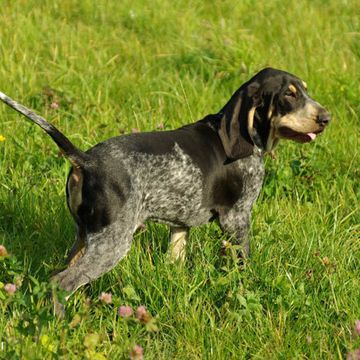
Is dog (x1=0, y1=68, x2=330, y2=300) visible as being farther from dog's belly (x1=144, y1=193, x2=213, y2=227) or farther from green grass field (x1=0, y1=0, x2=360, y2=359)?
green grass field (x1=0, y1=0, x2=360, y2=359)

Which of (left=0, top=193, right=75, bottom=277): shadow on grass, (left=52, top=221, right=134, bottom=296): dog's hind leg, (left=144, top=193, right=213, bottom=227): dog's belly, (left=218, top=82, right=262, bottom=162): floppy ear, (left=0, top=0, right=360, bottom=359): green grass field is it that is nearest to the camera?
(left=0, top=0, right=360, bottom=359): green grass field

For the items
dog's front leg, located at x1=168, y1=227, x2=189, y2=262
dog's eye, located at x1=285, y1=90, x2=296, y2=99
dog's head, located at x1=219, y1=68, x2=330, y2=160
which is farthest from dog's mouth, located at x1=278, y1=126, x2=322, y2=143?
dog's front leg, located at x1=168, y1=227, x2=189, y2=262

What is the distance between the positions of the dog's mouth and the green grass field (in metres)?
0.56

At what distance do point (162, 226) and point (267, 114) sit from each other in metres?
1.03

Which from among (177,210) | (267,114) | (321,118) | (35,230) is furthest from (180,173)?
(35,230)

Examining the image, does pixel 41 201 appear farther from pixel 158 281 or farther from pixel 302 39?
pixel 302 39

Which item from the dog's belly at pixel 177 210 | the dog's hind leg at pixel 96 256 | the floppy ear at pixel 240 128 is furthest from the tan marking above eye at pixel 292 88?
the dog's hind leg at pixel 96 256

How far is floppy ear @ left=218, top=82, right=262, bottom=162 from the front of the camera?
16.1ft

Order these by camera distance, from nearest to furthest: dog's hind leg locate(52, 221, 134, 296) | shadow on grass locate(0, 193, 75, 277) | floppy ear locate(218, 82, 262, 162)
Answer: dog's hind leg locate(52, 221, 134, 296), floppy ear locate(218, 82, 262, 162), shadow on grass locate(0, 193, 75, 277)

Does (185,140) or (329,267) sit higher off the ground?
(185,140)

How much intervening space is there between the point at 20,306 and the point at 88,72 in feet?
11.0

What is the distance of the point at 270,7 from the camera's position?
30.1ft

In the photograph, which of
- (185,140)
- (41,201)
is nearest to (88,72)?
(41,201)

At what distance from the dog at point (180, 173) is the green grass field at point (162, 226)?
207 mm
